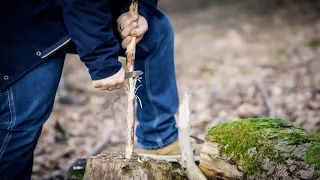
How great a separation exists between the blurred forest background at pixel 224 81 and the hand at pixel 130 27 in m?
0.77

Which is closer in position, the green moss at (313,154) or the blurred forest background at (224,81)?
the green moss at (313,154)

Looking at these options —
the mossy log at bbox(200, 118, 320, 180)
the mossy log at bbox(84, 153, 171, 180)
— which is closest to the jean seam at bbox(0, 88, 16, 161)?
the mossy log at bbox(84, 153, 171, 180)

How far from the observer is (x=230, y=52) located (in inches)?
330

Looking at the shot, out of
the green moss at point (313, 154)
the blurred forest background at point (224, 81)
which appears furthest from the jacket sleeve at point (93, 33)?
the green moss at point (313, 154)

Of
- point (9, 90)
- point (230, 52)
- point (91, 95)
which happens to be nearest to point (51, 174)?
point (9, 90)

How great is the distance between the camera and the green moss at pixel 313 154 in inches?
85.9

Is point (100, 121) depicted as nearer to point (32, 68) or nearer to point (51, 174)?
point (51, 174)

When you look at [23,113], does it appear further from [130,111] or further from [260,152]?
[260,152]

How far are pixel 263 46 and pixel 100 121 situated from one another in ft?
14.2

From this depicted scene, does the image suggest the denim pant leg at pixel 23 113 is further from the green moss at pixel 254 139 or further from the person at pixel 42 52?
the green moss at pixel 254 139

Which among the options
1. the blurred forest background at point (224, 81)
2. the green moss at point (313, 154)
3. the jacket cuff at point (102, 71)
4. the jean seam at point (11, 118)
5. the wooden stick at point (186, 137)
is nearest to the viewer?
the green moss at point (313, 154)

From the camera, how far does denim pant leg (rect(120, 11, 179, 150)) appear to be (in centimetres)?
290

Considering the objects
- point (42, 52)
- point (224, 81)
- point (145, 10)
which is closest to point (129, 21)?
point (145, 10)

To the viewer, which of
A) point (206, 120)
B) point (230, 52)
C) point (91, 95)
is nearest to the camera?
point (206, 120)
